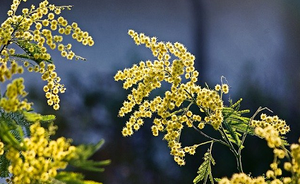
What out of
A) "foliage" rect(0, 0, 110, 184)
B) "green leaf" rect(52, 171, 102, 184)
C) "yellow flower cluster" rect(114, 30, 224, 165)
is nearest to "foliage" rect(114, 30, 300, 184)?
"yellow flower cluster" rect(114, 30, 224, 165)

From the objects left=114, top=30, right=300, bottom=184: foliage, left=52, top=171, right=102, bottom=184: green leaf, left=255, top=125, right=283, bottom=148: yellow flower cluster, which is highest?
left=114, top=30, right=300, bottom=184: foliage

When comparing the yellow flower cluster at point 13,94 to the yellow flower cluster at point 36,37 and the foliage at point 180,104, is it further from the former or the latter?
the foliage at point 180,104

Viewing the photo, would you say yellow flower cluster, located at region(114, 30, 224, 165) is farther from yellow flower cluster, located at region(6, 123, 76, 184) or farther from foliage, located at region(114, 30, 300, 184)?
yellow flower cluster, located at region(6, 123, 76, 184)

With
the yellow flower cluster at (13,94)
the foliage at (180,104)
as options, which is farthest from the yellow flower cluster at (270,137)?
the yellow flower cluster at (13,94)

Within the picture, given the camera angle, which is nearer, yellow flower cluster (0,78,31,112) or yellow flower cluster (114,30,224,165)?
yellow flower cluster (0,78,31,112)

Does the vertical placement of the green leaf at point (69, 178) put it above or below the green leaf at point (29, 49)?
below

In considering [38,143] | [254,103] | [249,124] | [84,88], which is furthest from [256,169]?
[38,143]

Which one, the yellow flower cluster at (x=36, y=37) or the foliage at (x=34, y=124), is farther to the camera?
the yellow flower cluster at (x=36, y=37)

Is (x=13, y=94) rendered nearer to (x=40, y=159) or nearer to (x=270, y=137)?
(x=40, y=159)

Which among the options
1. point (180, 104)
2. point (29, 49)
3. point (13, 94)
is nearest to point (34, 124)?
point (13, 94)

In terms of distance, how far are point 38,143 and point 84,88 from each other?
299 cm

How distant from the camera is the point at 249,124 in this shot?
1.07 meters

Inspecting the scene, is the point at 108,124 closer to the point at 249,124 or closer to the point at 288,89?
the point at 288,89

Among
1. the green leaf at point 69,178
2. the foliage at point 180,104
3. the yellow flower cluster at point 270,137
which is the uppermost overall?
the foliage at point 180,104
